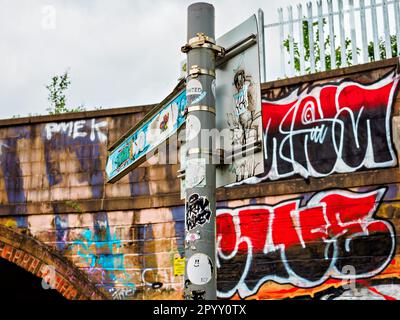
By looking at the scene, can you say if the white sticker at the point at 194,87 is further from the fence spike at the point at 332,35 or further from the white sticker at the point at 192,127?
the fence spike at the point at 332,35

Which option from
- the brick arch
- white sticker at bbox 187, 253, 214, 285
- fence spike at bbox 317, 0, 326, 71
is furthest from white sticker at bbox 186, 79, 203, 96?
the brick arch

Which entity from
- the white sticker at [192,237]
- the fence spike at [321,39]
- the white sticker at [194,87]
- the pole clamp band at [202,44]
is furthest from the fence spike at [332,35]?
the white sticker at [192,237]

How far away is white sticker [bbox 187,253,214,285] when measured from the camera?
336cm

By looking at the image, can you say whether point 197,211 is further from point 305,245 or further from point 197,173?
point 305,245

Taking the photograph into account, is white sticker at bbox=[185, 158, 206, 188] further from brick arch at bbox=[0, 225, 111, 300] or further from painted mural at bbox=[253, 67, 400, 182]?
brick arch at bbox=[0, 225, 111, 300]

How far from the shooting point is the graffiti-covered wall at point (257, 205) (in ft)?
29.2

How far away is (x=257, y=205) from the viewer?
9695 millimetres

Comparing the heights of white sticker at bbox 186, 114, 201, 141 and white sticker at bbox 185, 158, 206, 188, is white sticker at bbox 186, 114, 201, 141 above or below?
above

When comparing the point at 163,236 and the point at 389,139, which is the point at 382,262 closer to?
the point at 389,139

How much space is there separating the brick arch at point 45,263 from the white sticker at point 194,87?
784cm

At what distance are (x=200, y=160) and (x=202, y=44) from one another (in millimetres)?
677

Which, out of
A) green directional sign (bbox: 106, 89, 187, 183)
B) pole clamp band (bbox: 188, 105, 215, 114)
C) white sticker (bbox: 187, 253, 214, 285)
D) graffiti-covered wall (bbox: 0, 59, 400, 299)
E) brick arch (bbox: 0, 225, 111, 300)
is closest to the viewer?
white sticker (bbox: 187, 253, 214, 285)

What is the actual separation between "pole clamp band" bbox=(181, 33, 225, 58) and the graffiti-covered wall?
A: 3809 mm
